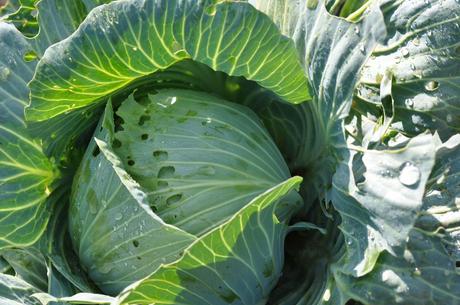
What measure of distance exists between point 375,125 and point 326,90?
120mm

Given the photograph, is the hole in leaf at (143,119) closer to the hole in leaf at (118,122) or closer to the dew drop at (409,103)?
the hole in leaf at (118,122)

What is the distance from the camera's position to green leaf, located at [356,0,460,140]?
116 centimetres

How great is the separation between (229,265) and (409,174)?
0.38 m

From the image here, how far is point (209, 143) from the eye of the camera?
1.28 m

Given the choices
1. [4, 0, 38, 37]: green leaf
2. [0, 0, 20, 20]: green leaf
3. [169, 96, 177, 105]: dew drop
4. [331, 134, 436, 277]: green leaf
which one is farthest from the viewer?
[0, 0, 20, 20]: green leaf

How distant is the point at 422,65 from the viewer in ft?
3.92

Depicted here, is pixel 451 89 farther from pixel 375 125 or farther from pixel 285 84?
pixel 285 84

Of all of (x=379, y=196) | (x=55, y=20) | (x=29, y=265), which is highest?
(x=55, y=20)

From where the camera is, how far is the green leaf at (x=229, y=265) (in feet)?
3.49

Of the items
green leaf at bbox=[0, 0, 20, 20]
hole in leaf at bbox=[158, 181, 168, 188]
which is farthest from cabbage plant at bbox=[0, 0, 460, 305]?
green leaf at bbox=[0, 0, 20, 20]

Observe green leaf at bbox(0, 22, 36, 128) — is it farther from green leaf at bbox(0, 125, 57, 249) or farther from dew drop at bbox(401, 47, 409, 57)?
dew drop at bbox(401, 47, 409, 57)

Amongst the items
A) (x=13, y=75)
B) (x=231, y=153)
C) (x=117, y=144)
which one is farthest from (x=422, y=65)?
(x=13, y=75)

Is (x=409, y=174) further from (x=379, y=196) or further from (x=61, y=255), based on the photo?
(x=61, y=255)

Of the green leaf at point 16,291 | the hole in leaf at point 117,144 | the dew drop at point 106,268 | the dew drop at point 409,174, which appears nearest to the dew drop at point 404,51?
the dew drop at point 409,174
